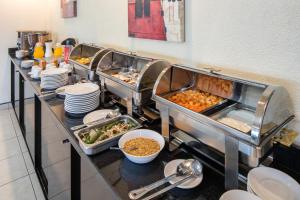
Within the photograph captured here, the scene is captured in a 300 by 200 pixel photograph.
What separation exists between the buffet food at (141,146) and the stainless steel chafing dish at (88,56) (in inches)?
28.4

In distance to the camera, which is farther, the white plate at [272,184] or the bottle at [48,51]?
the bottle at [48,51]

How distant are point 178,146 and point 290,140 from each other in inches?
14.9

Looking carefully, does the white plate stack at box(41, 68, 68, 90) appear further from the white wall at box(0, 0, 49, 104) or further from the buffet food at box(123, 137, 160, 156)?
the white wall at box(0, 0, 49, 104)

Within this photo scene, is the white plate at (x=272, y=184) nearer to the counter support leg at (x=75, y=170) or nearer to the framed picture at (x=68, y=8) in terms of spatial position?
the counter support leg at (x=75, y=170)

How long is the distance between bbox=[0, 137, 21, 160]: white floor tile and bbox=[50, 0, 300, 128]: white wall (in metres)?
1.75

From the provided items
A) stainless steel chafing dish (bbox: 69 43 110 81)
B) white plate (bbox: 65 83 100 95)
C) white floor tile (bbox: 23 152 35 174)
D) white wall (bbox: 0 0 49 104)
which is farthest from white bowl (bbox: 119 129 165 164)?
white wall (bbox: 0 0 49 104)

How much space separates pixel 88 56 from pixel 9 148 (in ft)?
4.15

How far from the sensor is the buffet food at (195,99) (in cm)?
86

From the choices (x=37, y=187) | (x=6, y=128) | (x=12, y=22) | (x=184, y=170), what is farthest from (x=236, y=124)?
(x=12, y=22)

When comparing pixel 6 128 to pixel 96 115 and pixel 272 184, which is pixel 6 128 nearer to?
pixel 96 115

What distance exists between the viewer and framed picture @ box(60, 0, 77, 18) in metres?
2.31

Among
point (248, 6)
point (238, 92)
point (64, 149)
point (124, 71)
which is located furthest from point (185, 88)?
point (64, 149)

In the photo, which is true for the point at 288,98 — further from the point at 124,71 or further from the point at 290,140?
the point at 124,71

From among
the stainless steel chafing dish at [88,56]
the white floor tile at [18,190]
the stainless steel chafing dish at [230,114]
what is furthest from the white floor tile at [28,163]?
the stainless steel chafing dish at [230,114]
